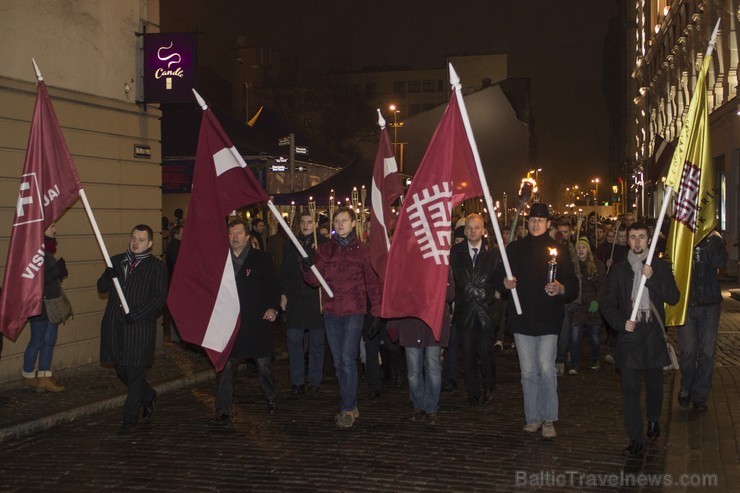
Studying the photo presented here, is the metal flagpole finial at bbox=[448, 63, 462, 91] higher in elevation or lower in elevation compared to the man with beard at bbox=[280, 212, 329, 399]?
higher

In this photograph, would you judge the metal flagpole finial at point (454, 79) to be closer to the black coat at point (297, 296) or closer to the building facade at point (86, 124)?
the black coat at point (297, 296)

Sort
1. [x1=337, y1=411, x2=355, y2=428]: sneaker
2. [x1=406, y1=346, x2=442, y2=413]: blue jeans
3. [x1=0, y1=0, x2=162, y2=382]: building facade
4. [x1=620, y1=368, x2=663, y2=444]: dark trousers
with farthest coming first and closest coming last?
[x1=0, y1=0, x2=162, y2=382]: building facade → [x1=406, y1=346, x2=442, y2=413]: blue jeans → [x1=337, y1=411, x2=355, y2=428]: sneaker → [x1=620, y1=368, x2=663, y2=444]: dark trousers

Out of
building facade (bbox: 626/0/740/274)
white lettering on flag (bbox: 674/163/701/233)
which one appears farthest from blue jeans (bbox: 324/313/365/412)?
building facade (bbox: 626/0/740/274)

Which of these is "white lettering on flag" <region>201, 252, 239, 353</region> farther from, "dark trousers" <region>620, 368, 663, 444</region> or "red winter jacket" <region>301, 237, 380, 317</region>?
"dark trousers" <region>620, 368, 663, 444</region>

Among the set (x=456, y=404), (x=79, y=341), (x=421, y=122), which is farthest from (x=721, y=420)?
(x=421, y=122)

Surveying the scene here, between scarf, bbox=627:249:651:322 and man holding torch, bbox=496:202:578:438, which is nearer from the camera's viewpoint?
scarf, bbox=627:249:651:322

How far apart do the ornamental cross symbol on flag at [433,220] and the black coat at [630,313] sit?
1.42m

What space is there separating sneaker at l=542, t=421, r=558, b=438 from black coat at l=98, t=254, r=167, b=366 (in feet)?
11.9

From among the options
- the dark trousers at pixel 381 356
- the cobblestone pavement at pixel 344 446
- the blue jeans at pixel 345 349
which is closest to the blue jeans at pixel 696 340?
the cobblestone pavement at pixel 344 446

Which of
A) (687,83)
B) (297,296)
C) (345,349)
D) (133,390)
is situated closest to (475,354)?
(345,349)

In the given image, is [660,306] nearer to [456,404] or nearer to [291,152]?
[456,404]

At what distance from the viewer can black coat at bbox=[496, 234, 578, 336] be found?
26.6ft

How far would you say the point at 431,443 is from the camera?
26.4 feet

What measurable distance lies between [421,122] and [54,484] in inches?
1888
